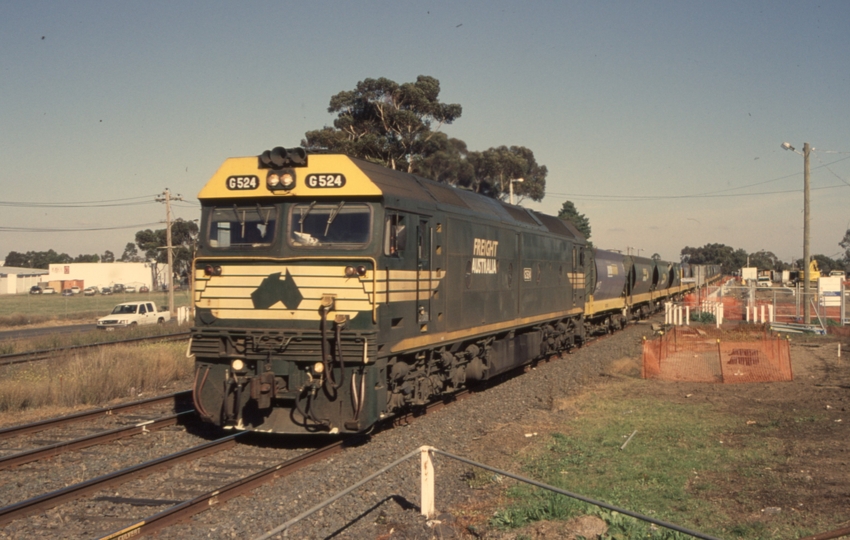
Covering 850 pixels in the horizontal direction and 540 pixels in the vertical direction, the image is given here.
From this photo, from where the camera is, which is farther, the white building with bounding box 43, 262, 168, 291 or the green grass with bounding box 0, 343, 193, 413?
the white building with bounding box 43, 262, 168, 291

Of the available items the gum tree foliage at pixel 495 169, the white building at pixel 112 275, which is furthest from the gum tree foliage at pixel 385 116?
the white building at pixel 112 275

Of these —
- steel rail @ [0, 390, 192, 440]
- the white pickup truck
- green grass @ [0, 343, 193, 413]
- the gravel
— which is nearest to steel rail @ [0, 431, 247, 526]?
the gravel

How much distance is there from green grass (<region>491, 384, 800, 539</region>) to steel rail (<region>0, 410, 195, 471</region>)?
6.22 metres

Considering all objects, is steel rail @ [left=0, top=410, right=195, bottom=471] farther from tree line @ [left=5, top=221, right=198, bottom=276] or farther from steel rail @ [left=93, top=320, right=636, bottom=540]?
tree line @ [left=5, top=221, right=198, bottom=276]

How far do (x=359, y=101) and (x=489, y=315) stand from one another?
38.6 metres

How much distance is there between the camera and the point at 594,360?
70.2 feet

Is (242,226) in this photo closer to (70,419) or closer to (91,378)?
(70,419)

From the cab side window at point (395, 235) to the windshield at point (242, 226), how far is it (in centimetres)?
164

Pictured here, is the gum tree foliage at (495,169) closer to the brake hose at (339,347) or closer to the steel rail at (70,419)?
the steel rail at (70,419)

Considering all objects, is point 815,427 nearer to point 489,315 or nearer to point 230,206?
point 489,315

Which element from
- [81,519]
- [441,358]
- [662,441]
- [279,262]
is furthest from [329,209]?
[662,441]

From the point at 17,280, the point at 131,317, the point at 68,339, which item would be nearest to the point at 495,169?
the point at 131,317

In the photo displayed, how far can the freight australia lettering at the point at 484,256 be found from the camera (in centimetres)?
1385

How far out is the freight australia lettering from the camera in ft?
45.4
